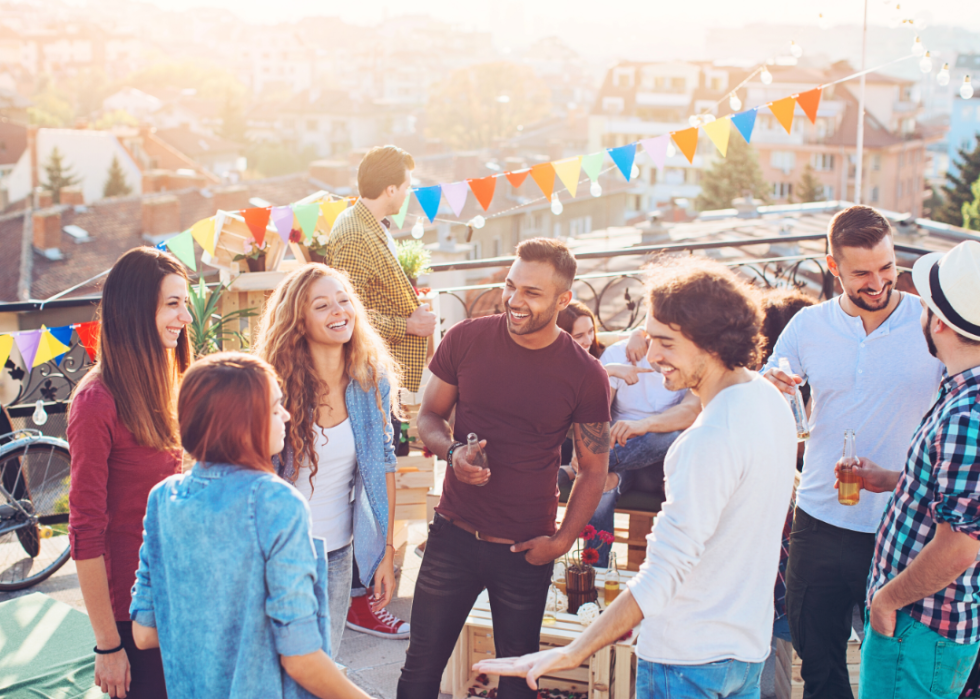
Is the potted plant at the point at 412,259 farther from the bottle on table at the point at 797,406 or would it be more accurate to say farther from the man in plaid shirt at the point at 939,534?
the man in plaid shirt at the point at 939,534

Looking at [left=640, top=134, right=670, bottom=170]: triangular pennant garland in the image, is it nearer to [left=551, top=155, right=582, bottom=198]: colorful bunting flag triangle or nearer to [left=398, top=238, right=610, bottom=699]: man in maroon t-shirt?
[left=551, top=155, right=582, bottom=198]: colorful bunting flag triangle

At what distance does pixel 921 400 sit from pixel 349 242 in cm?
248

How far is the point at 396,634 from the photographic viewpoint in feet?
12.2

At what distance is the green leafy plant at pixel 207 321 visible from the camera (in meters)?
4.10

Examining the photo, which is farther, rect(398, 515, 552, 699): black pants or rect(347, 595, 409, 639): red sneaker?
rect(347, 595, 409, 639): red sneaker

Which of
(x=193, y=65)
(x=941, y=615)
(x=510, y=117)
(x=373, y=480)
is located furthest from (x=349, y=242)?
(x=193, y=65)

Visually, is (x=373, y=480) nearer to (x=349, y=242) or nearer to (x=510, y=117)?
(x=349, y=242)

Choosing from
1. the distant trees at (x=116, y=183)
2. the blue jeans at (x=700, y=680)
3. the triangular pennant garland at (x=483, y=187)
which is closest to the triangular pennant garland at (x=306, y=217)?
the triangular pennant garland at (x=483, y=187)

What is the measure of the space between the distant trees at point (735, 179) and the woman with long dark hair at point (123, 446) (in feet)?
154

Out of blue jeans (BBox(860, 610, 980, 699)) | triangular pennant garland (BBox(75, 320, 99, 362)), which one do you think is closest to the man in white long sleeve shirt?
blue jeans (BBox(860, 610, 980, 699))

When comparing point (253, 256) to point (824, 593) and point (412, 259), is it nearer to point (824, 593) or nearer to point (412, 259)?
point (412, 259)

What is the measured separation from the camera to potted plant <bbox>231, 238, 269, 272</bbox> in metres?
4.73

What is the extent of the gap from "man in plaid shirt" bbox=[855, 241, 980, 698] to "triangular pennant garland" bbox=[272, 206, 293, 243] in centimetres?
340

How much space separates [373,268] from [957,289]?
8.38 ft
